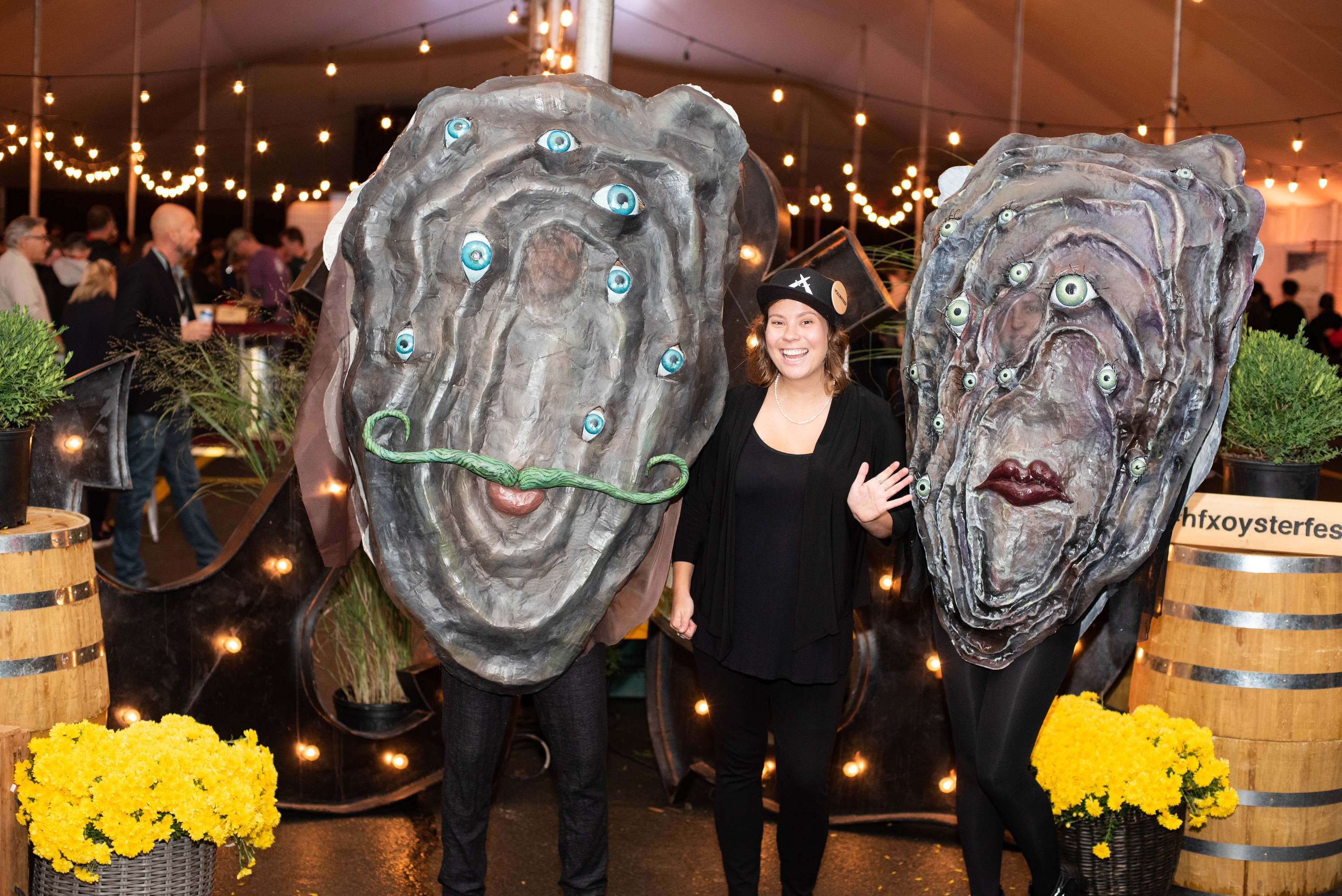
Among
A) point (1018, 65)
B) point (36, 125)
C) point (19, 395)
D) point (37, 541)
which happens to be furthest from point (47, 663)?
point (1018, 65)

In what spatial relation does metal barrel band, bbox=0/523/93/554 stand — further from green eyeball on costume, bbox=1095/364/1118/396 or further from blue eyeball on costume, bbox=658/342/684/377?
green eyeball on costume, bbox=1095/364/1118/396

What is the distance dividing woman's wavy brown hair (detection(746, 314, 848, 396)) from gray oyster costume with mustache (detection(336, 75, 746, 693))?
1.03 ft

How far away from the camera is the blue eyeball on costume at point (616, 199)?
2146mm

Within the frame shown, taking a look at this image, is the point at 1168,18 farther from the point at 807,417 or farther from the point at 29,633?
the point at 29,633

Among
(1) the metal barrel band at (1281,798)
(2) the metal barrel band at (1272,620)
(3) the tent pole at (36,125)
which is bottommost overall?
(1) the metal barrel band at (1281,798)

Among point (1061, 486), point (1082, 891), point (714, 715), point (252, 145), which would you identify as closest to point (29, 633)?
point (714, 715)

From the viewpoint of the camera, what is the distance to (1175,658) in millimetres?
2900

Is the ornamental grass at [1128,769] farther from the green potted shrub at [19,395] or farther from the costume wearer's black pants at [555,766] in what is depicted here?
the green potted shrub at [19,395]

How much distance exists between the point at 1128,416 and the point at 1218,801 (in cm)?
104

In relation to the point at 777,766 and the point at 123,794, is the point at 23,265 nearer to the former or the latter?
the point at 123,794

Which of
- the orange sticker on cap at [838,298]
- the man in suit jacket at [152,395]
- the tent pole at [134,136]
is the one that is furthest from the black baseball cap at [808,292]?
the tent pole at [134,136]

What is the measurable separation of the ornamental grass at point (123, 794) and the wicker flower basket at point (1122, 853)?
67.8 inches

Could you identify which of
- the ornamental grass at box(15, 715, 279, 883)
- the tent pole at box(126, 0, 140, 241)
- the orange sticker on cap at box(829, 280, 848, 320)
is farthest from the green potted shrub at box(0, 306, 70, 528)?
the tent pole at box(126, 0, 140, 241)

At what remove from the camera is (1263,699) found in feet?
9.27
